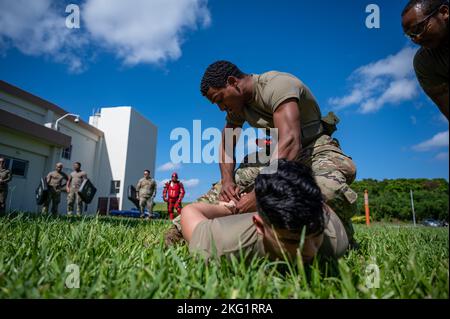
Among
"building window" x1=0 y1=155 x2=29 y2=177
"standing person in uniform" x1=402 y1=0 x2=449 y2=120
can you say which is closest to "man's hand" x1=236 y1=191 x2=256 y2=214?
"standing person in uniform" x1=402 y1=0 x2=449 y2=120

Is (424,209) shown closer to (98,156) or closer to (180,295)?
(98,156)

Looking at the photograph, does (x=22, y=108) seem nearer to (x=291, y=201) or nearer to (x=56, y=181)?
(x=56, y=181)

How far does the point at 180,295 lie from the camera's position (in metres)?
1.22

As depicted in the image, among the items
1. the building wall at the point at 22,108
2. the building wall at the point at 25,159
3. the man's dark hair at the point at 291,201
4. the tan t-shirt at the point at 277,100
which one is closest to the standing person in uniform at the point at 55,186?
the building wall at the point at 25,159

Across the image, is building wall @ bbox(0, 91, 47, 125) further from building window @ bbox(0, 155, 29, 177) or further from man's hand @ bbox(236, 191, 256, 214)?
man's hand @ bbox(236, 191, 256, 214)

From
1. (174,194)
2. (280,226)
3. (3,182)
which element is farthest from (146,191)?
(280,226)

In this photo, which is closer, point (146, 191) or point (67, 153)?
point (146, 191)

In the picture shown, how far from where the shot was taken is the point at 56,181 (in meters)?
11.4

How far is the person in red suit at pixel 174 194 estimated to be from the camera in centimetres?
1252

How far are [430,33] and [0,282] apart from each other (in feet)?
9.91

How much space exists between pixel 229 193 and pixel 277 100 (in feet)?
→ 2.97

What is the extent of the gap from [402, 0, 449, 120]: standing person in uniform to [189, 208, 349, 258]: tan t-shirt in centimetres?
144
